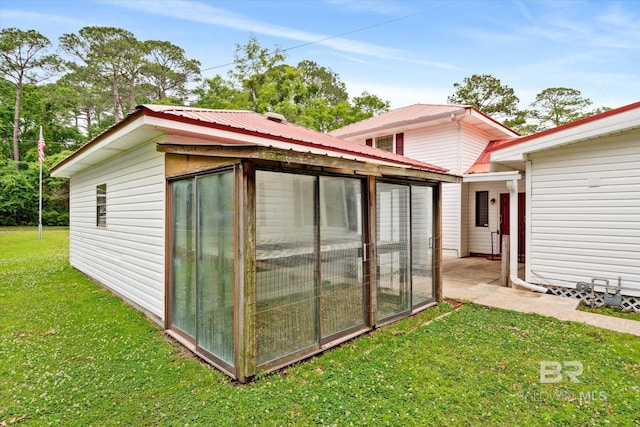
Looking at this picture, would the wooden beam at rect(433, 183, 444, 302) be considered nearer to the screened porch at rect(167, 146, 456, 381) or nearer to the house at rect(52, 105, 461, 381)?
the house at rect(52, 105, 461, 381)

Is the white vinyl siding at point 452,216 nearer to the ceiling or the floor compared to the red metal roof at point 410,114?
nearer to the floor

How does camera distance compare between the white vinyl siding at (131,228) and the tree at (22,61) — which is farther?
the tree at (22,61)

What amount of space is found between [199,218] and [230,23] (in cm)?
1076

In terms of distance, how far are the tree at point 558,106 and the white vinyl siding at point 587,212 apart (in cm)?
1963

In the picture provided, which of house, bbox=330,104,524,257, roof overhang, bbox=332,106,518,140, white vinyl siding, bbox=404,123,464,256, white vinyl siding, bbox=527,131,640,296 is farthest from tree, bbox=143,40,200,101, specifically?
white vinyl siding, bbox=527,131,640,296

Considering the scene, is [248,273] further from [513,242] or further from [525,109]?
[525,109]

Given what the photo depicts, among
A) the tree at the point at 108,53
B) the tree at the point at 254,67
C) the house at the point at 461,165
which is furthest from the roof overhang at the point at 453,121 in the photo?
the tree at the point at 108,53

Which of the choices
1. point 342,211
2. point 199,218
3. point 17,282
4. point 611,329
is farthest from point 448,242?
point 17,282

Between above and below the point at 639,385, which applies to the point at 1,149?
above

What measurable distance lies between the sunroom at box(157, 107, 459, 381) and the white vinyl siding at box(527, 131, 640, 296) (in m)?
2.87

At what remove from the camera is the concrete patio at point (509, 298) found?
4566 mm

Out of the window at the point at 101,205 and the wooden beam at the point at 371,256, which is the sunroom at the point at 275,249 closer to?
the wooden beam at the point at 371,256

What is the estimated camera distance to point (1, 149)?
81.4ft

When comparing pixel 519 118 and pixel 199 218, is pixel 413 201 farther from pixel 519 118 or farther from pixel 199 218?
pixel 519 118
